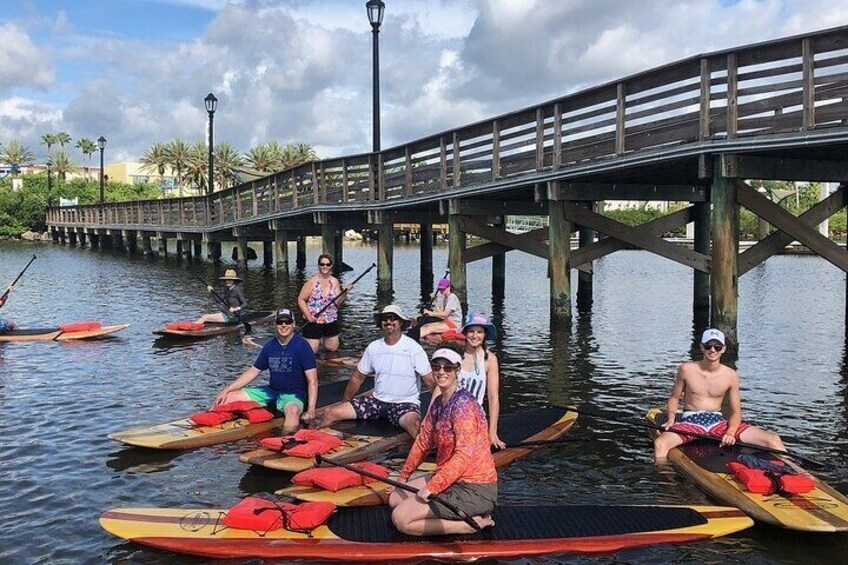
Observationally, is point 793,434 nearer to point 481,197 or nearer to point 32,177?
point 481,197

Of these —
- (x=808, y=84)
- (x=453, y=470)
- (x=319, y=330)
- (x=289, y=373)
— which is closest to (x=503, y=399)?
(x=319, y=330)

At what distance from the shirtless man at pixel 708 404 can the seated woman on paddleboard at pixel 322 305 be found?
21.6 ft

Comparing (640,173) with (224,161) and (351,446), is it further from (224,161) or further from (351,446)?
(224,161)

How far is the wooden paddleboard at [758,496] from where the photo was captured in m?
6.53

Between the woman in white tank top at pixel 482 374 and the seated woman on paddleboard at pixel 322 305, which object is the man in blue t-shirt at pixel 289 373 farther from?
the seated woman on paddleboard at pixel 322 305

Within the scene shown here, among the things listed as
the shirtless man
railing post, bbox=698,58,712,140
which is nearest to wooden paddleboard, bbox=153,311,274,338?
railing post, bbox=698,58,712,140

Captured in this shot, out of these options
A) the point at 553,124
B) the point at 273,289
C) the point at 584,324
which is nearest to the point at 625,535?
the point at 553,124

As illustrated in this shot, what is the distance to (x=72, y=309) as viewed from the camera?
77.7 feet

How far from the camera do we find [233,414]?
970 centimetres

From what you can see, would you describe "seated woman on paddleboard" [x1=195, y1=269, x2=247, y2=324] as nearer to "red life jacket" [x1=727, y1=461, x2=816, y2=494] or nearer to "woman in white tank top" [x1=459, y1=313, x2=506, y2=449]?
"woman in white tank top" [x1=459, y1=313, x2=506, y2=449]

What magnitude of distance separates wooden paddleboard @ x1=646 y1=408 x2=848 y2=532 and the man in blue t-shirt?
4.23m

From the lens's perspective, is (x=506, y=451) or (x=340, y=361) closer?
(x=506, y=451)

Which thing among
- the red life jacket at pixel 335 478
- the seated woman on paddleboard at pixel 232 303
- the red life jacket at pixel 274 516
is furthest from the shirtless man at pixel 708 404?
the seated woman on paddleboard at pixel 232 303

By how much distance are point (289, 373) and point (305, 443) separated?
1.39 m
